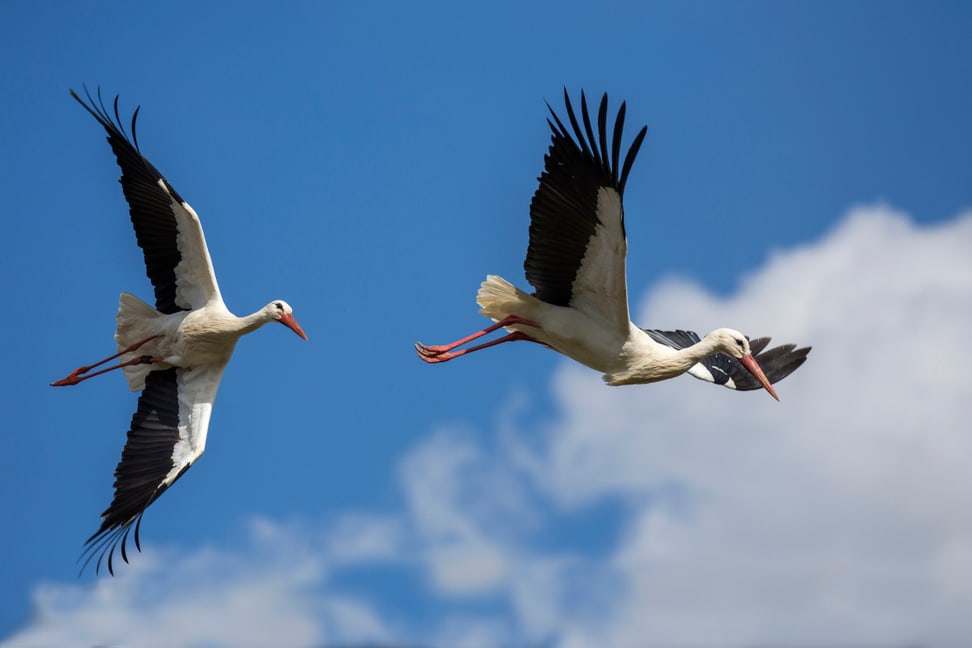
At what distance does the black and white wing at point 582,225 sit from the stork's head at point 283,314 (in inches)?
87.7

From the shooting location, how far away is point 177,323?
1362cm

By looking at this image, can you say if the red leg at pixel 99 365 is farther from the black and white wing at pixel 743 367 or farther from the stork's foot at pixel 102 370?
the black and white wing at pixel 743 367

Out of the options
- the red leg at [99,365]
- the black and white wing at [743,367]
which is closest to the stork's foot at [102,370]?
the red leg at [99,365]

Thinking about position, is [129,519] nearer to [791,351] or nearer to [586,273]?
[586,273]

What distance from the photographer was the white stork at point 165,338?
13305mm

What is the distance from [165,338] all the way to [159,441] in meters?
0.87

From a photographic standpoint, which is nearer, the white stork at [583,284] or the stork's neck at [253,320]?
the white stork at [583,284]

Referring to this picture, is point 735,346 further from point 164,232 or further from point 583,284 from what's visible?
point 164,232

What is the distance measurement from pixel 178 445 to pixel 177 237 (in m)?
1.76

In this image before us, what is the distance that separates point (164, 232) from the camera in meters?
13.5

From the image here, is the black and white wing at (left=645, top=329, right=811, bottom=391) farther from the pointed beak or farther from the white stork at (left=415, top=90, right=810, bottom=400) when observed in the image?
the pointed beak

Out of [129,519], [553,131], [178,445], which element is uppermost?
[553,131]

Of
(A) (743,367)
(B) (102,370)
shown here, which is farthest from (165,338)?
(A) (743,367)

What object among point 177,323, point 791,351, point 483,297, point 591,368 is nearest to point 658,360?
point 591,368
